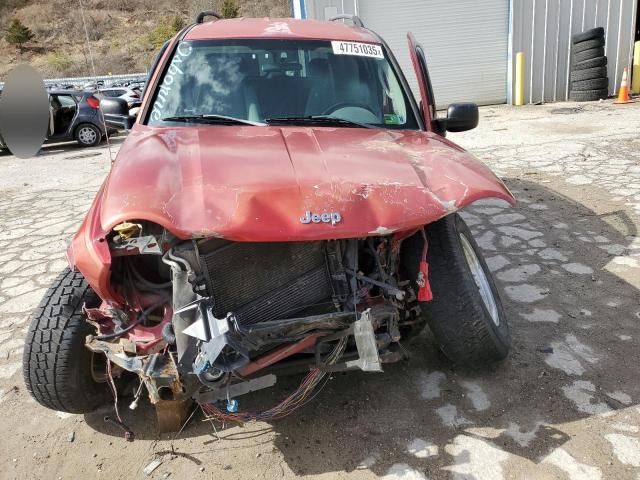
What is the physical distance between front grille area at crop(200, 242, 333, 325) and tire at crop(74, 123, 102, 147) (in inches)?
458

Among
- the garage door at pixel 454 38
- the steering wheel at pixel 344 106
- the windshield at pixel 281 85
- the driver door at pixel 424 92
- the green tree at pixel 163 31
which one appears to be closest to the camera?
the windshield at pixel 281 85

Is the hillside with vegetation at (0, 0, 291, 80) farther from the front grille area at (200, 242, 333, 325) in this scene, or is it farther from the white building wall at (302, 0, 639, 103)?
the front grille area at (200, 242, 333, 325)

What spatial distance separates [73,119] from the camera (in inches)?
478

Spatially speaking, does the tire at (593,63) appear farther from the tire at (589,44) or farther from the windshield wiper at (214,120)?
the windshield wiper at (214,120)

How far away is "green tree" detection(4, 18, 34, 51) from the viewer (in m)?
45.4

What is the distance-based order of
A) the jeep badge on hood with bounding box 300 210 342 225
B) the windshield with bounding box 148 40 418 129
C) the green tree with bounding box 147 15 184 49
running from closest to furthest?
the jeep badge on hood with bounding box 300 210 342 225 < the windshield with bounding box 148 40 418 129 < the green tree with bounding box 147 15 184 49

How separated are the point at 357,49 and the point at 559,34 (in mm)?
11308

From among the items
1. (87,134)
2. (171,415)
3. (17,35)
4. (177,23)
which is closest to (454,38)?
(87,134)

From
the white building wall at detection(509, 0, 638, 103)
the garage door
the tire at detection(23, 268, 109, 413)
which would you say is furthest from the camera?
the garage door

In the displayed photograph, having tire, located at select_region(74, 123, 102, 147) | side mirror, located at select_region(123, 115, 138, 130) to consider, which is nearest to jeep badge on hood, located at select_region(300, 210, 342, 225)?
side mirror, located at select_region(123, 115, 138, 130)

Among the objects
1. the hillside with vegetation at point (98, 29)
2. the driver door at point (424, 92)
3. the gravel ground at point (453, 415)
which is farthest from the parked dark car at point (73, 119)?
the hillside with vegetation at point (98, 29)

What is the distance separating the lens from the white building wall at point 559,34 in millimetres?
12609

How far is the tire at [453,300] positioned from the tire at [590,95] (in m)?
11.9

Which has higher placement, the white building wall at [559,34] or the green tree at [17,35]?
the green tree at [17,35]
